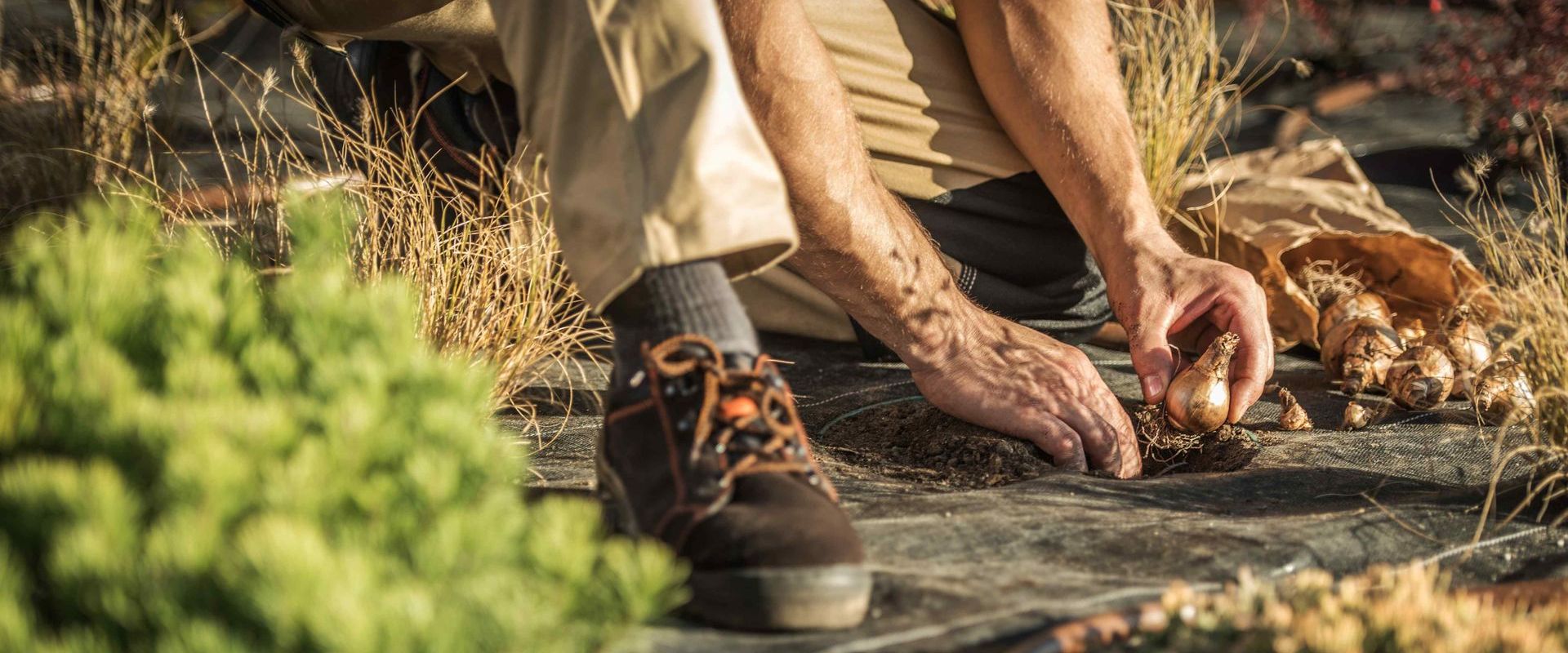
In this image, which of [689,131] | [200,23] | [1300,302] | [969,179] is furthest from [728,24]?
[200,23]

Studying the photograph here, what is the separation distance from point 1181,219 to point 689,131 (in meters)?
1.78

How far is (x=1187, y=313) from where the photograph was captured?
212cm

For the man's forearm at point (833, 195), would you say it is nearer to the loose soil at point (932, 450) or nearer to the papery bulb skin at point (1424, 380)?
the loose soil at point (932, 450)

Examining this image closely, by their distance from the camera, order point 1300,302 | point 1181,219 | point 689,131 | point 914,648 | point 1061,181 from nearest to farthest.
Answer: point 914,648 → point 689,131 → point 1061,181 → point 1300,302 → point 1181,219

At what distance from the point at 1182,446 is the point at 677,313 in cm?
107

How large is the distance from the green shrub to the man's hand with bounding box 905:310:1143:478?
3.20 feet

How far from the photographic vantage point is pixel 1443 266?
2.59 meters

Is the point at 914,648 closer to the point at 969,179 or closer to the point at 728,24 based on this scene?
the point at 728,24

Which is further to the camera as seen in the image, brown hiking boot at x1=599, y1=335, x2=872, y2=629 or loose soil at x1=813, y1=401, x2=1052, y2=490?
loose soil at x1=813, y1=401, x2=1052, y2=490

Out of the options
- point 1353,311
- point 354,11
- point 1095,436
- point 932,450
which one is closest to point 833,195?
point 932,450

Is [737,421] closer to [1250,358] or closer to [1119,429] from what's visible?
[1119,429]

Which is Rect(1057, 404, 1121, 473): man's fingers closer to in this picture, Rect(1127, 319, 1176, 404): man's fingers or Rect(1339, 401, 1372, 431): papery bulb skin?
Rect(1127, 319, 1176, 404): man's fingers

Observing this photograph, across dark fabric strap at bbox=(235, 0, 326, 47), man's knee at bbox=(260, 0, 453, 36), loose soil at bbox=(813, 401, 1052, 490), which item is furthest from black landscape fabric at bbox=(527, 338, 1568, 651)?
dark fabric strap at bbox=(235, 0, 326, 47)

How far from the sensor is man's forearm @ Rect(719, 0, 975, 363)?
194cm
